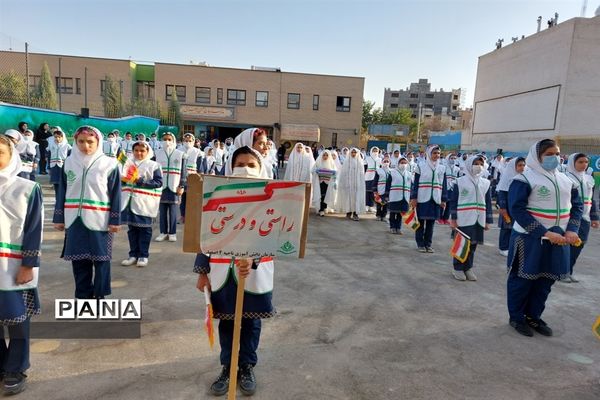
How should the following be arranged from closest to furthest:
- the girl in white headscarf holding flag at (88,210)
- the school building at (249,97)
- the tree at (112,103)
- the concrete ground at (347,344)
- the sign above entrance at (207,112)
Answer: the concrete ground at (347,344) < the girl in white headscarf holding flag at (88,210) < the tree at (112,103) < the school building at (249,97) < the sign above entrance at (207,112)

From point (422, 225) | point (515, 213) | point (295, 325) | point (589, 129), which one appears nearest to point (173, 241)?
point (295, 325)

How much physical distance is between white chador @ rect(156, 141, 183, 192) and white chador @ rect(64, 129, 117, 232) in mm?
3238

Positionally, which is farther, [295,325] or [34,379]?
[295,325]

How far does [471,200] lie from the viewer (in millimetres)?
6352

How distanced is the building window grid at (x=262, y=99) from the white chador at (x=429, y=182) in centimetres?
2995

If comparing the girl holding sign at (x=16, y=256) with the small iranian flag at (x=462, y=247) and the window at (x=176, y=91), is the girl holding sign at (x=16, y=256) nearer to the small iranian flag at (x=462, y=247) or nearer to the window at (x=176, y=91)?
the small iranian flag at (x=462, y=247)

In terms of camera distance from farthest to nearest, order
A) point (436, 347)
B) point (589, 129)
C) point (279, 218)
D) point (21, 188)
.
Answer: point (589, 129), point (436, 347), point (21, 188), point (279, 218)

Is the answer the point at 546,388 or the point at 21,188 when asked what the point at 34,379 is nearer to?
the point at 21,188

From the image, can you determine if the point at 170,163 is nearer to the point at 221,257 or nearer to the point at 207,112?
the point at 221,257

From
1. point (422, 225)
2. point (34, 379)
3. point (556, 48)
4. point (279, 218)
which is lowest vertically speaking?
point (34, 379)

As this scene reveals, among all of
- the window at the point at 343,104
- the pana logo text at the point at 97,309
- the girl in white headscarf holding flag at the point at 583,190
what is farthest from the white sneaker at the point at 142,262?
the window at the point at 343,104

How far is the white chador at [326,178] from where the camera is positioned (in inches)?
459

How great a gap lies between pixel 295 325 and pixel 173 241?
4.19 meters

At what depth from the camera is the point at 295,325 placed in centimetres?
433
